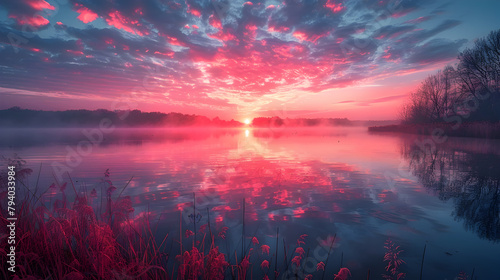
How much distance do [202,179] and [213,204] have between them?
3320 millimetres

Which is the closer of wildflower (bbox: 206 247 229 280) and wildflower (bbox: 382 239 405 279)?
wildflower (bbox: 206 247 229 280)

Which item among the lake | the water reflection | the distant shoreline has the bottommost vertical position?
the lake

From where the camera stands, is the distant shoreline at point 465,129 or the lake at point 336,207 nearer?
the lake at point 336,207

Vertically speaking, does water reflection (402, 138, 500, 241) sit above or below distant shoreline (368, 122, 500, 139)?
below

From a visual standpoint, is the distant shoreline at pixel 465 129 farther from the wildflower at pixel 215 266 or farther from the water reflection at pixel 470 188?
the wildflower at pixel 215 266

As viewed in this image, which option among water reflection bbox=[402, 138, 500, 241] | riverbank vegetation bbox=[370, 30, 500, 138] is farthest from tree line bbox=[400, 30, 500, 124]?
water reflection bbox=[402, 138, 500, 241]

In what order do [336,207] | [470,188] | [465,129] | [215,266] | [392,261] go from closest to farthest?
[215,266] → [392,261] → [336,207] → [470,188] → [465,129]

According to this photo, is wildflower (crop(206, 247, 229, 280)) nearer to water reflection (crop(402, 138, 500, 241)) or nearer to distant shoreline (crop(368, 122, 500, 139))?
water reflection (crop(402, 138, 500, 241))

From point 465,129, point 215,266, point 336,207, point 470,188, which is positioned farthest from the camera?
point 465,129

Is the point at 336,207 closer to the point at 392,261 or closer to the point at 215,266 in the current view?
the point at 392,261

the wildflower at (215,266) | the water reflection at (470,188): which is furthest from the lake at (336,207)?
the wildflower at (215,266)

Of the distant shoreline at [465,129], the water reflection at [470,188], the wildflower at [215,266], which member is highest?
the distant shoreline at [465,129]

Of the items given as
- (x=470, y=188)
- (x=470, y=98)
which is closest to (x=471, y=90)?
(x=470, y=98)

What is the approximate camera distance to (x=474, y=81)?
4503 cm
